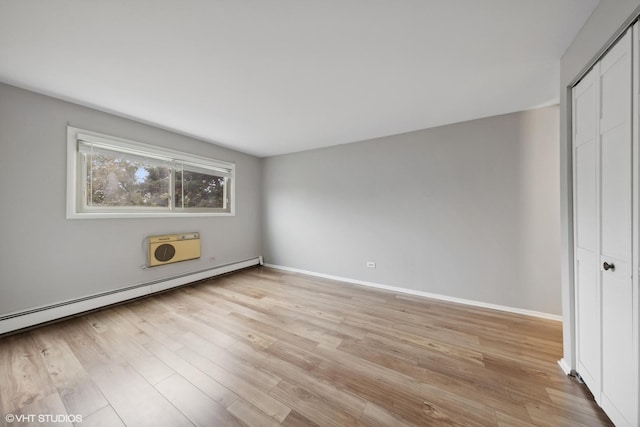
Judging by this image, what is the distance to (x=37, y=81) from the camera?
1956mm

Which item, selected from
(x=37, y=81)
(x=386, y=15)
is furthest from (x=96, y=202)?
(x=386, y=15)

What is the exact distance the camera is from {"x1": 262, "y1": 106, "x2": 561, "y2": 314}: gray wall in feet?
7.75

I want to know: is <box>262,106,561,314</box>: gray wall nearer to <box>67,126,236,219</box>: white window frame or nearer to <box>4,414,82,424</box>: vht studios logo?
<box>67,126,236,219</box>: white window frame

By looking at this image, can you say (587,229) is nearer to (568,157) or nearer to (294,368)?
(568,157)

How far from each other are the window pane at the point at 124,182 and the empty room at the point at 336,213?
0.03m

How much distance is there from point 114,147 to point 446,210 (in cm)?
447

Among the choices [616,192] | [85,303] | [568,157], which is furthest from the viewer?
[85,303]

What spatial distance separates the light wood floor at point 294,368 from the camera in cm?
124

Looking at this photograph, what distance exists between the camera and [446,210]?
2834 millimetres

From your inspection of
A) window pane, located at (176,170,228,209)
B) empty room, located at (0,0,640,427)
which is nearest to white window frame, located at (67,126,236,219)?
empty room, located at (0,0,640,427)

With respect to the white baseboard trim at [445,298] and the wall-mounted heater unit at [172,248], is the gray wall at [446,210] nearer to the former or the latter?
the white baseboard trim at [445,298]

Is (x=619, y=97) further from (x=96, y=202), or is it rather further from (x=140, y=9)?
(x=96, y=202)

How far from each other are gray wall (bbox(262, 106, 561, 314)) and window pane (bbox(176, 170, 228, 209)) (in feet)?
4.87

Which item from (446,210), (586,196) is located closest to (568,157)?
(586,196)
